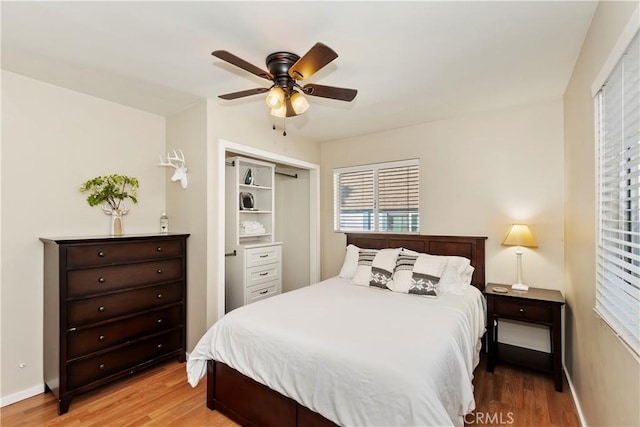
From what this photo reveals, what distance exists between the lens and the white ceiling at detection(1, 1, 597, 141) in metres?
1.67

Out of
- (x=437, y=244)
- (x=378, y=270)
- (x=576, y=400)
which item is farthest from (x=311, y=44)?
(x=576, y=400)

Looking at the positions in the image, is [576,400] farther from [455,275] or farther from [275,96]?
[275,96]

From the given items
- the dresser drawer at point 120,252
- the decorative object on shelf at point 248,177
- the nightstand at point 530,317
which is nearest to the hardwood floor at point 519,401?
the nightstand at point 530,317

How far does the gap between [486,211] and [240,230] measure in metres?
2.86

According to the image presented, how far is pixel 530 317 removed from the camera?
262 cm

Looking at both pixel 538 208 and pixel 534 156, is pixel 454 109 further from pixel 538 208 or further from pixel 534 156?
pixel 538 208

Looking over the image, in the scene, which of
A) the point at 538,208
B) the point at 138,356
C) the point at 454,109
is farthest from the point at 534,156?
the point at 138,356

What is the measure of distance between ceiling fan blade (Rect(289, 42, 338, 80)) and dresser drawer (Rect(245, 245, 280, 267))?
221 centimetres

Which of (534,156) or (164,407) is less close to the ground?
(534,156)

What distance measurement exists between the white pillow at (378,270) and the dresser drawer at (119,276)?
6.08 feet

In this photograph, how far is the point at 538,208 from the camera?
2969mm

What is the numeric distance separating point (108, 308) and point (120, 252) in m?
0.47

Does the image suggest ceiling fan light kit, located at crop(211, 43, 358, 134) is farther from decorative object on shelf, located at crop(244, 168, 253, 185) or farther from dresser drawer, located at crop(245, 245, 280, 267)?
dresser drawer, located at crop(245, 245, 280, 267)

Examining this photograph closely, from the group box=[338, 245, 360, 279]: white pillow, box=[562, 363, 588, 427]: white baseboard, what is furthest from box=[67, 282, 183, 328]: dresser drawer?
box=[562, 363, 588, 427]: white baseboard
